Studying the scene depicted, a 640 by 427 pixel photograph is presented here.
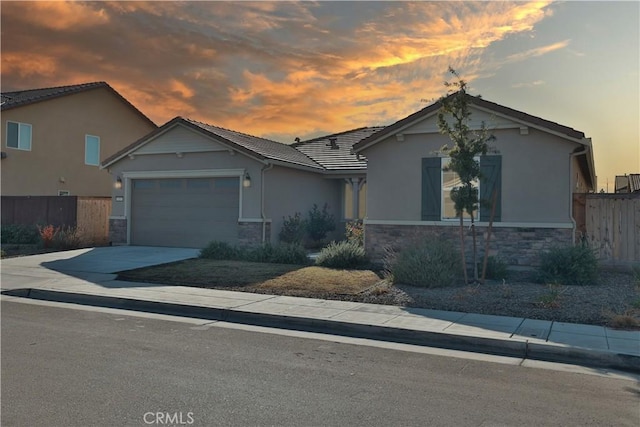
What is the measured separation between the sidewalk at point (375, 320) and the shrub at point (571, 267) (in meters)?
3.71

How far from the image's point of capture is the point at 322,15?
44.4 ft

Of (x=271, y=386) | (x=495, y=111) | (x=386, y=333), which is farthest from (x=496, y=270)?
(x=271, y=386)

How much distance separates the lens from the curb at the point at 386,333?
6.57 metres

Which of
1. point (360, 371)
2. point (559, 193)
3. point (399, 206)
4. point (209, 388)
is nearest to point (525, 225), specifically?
point (559, 193)

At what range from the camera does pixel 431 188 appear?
14703 millimetres

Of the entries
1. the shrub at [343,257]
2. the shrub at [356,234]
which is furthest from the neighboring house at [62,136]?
the shrub at [343,257]

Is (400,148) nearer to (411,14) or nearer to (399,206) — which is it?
(399,206)

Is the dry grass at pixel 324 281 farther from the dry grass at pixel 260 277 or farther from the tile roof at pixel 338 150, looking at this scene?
the tile roof at pixel 338 150

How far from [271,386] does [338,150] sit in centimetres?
1954

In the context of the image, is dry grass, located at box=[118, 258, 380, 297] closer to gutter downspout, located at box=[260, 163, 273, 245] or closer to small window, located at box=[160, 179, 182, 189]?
gutter downspout, located at box=[260, 163, 273, 245]

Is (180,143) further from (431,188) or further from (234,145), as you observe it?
(431,188)

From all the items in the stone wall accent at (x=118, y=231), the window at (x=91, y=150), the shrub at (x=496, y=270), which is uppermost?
the window at (x=91, y=150)

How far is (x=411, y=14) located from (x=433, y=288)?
705 centimetres

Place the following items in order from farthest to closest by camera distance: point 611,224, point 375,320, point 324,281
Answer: point 611,224
point 324,281
point 375,320
